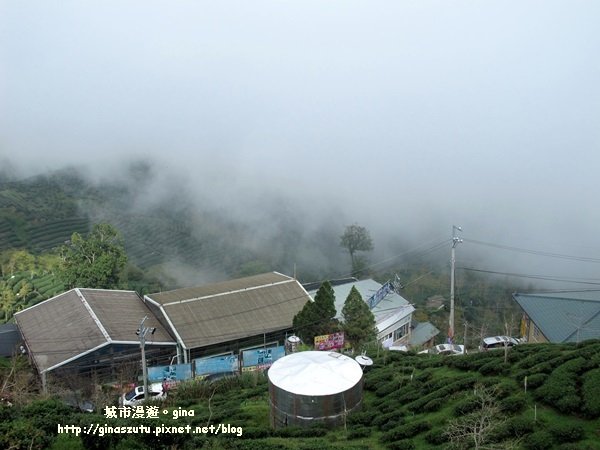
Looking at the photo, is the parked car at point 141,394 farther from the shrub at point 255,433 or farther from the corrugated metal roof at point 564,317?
the corrugated metal roof at point 564,317

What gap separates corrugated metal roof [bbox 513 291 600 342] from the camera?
89.7 ft

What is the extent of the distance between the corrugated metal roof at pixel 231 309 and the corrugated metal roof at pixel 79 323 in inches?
49.0

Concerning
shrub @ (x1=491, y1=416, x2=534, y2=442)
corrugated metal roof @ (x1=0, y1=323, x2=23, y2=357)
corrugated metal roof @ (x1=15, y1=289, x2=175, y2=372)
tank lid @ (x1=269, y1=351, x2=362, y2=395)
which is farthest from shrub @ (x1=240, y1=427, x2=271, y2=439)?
corrugated metal roof @ (x1=0, y1=323, x2=23, y2=357)

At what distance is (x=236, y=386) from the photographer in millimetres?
25484

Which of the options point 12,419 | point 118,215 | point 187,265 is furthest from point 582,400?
point 118,215

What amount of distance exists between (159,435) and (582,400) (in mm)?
11303

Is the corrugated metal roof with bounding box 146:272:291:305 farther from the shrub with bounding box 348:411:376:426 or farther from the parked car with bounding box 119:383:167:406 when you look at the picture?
the shrub with bounding box 348:411:376:426

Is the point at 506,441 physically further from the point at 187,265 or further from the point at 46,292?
the point at 187,265

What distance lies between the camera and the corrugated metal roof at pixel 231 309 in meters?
29.7

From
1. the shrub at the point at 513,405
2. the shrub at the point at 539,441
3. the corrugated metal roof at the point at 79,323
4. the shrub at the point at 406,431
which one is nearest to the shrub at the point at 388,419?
the shrub at the point at 406,431

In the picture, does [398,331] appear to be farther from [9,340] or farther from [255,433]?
[9,340]

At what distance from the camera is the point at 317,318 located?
96.1 ft

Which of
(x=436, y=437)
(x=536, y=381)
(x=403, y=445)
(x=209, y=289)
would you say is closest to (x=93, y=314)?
(x=209, y=289)

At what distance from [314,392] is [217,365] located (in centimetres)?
888
